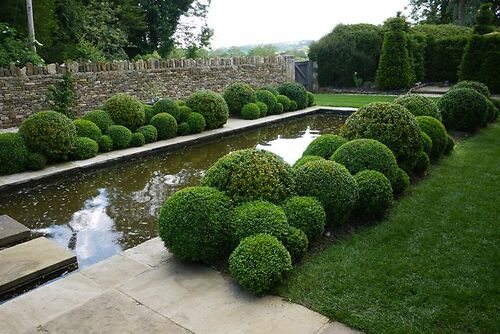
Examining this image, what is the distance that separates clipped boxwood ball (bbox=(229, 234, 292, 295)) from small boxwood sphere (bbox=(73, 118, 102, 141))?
232 inches

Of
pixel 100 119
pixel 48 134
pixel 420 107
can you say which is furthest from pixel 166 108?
pixel 420 107

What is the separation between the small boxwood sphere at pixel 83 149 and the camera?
8104mm

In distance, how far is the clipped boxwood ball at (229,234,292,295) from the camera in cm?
354

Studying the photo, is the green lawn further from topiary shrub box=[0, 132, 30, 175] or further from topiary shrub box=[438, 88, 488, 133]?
topiary shrub box=[0, 132, 30, 175]

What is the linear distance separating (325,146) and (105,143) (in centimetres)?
480

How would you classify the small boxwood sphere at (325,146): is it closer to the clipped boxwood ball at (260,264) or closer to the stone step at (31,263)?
the clipped boxwood ball at (260,264)

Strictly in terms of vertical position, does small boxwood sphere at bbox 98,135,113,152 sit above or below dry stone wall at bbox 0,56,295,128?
below

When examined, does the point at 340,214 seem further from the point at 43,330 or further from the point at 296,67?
the point at 296,67

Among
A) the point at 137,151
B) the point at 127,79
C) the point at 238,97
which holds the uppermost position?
the point at 127,79

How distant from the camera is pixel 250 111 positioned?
1255 centimetres

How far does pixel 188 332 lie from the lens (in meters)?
3.15

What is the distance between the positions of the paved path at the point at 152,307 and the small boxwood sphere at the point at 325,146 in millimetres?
2818

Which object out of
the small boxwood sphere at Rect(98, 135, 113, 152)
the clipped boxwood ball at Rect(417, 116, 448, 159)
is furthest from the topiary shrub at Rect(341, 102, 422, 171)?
the small boxwood sphere at Rect(98, 135, 113, 152)

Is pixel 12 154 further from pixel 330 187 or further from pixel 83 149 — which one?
pixel 330 187
